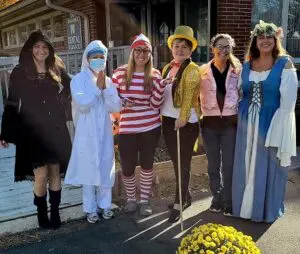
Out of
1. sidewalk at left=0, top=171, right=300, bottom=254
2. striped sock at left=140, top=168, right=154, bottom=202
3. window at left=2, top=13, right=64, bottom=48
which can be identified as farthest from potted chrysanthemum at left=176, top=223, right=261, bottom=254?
window at left=2, top=13, right=64, bottom=48

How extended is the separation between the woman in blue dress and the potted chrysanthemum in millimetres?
1567

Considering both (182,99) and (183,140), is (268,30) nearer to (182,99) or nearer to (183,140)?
Answer: (182,99)

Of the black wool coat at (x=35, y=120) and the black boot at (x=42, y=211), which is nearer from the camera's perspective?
the black wool coat at (x=35, y=120)

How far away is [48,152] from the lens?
3.47 meters

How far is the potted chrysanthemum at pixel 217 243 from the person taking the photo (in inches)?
84.6

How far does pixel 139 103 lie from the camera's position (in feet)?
12.1

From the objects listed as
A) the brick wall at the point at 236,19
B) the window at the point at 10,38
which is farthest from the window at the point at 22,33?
the brick wall at the point at 236,19

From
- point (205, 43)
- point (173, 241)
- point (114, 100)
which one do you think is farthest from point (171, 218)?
point (205, 43)

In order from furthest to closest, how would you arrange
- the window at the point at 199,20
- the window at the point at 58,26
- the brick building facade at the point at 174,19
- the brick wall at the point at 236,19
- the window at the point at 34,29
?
the window at the point at 34,29 → the window at the point at 58,26 → the window at the point at 199,20 → the brick building facade at the point at 174,19 → the brick wall at the point at 236,19

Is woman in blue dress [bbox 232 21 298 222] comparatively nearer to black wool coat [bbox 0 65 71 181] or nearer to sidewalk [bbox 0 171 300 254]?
sidewalk [bbox 0 171 300 254]

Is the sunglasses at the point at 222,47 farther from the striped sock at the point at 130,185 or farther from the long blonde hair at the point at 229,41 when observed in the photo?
the striped sock at the point at 130,185

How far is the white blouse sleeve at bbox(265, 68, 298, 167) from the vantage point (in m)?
3.42

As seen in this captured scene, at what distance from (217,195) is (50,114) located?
2008 mm

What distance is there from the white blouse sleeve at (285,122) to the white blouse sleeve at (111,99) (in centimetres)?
150
